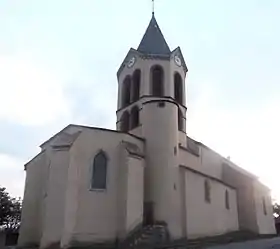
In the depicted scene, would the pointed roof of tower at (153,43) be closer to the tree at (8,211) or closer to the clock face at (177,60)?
the clock face at (177,60)

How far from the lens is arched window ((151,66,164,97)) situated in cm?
2870

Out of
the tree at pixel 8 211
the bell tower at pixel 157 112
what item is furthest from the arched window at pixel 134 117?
the tree at pixel 8 211

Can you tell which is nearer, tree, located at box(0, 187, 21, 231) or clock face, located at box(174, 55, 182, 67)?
clock face, located at box(174, 55, 182, 67)

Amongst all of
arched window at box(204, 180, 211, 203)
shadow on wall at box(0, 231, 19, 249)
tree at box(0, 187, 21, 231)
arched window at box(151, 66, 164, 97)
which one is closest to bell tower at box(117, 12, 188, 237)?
arched window at box(151, 66, 164, 97)

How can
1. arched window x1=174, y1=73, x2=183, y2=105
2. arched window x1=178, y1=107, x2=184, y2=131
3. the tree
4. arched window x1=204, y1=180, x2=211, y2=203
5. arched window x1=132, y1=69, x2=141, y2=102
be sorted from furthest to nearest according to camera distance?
the tree
arched window x1=174, y1=73, x2=183, y2=105
arched window x1=132, y1=69, x2=141, y2=102
arched window x1=178, y1=107, x2=184, y2=131
arched window x1=204, y1=180, x2=211, y2=203

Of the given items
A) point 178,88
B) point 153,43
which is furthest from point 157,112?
point 153,43

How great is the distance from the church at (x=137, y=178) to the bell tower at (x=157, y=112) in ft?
0.22

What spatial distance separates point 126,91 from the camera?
30.8 meters

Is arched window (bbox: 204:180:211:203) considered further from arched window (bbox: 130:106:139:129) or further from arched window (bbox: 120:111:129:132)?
arched window (bbox: 120:111:129:132)

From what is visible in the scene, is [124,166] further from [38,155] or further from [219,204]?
[219,204]

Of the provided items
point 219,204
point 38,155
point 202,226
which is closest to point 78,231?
point 38,155

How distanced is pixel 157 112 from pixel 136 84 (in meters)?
4.36

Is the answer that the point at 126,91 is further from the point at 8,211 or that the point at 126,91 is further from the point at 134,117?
the point at 8,211

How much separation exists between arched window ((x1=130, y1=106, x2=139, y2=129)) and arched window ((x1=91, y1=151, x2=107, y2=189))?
573 cm
